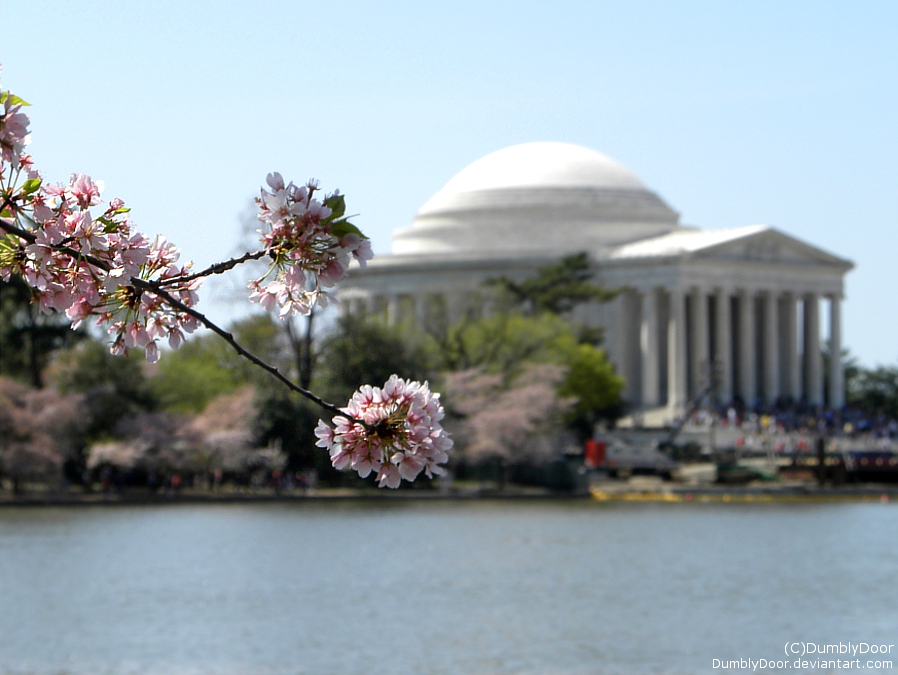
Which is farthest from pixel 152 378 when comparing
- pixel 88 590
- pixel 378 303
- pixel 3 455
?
pixel 378 303

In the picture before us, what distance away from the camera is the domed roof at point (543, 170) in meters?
151

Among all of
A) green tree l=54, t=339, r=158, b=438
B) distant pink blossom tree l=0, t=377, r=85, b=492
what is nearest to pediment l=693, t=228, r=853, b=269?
green tree l=54, t=339, r=158, b=438

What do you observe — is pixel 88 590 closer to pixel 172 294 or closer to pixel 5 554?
pixel 5 554

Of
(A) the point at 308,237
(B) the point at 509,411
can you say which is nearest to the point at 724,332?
(B) the point at 509,411

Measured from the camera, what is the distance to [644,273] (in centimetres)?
13800

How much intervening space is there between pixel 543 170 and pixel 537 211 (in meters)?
6.94

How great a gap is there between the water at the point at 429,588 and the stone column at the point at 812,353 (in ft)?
207

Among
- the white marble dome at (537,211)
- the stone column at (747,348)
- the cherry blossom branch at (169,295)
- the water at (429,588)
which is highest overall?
the white marble dome at (537,211)

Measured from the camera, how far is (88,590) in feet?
178

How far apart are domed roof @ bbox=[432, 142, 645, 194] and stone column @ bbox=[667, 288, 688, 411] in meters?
16.6

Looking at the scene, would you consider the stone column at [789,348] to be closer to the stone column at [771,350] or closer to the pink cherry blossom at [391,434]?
the stone column at [771,350]

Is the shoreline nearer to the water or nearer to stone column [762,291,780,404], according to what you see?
the water

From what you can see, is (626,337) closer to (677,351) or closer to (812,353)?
(677,351)

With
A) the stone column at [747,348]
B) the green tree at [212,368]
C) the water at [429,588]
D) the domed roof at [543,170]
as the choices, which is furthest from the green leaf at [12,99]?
the domed roof at [543,170]
